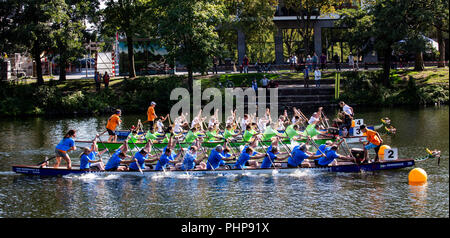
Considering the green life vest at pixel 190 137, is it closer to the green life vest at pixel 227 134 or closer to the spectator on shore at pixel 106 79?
the green life vest at pixel 227 134

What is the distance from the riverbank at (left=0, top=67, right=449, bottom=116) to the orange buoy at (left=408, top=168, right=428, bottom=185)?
22832mm

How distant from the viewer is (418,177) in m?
A: 21.3

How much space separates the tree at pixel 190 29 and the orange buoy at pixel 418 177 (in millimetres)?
25371

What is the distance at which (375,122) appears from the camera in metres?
35.8

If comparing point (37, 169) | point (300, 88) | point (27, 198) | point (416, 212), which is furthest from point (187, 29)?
point (416, 212)

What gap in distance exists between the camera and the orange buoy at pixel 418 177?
839 inches

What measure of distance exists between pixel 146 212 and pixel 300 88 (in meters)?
29.0

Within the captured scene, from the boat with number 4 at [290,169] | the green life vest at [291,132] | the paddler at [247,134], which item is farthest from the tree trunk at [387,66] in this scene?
the boat with number 4 at [290,169]

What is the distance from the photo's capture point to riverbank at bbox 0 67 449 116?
4409 centimetres

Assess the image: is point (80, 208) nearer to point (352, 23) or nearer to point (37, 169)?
point (37, 169)

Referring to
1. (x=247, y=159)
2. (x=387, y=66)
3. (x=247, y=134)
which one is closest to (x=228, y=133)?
(x=247, y=134)

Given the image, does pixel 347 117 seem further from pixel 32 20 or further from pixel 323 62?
pixel 32 20

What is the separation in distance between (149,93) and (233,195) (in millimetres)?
26929

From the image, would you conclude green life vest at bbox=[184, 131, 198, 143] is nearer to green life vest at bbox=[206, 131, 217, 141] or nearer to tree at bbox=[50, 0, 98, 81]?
green life vest at bbox=[206, 131, 217, 141]
